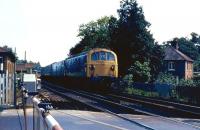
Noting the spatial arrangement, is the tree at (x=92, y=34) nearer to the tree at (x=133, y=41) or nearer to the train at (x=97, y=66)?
the tree at (x=133, y=41)

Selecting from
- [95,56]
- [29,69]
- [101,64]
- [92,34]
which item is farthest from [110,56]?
[92,34]

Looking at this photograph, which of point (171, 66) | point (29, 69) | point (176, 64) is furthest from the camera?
point (171, 66)

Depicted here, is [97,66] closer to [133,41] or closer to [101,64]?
[101,64]

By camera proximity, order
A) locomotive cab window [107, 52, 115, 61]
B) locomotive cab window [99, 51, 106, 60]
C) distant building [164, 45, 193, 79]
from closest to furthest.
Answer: locomotive cab window [99, 51, 106, 60], locomotive cab window [107, 52, 115, 61], distant building [164, 45, 193, 79]

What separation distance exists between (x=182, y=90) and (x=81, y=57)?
1076 cm

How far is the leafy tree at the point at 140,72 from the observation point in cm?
5522

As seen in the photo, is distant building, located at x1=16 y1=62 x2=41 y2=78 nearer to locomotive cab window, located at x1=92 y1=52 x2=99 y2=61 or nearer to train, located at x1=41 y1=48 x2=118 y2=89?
train, located at x1=41 y1=48 x2=118 y2=89

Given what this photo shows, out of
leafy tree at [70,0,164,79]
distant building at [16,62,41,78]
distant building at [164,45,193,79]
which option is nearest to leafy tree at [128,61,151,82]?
leafy tree at [70,0,164,79]

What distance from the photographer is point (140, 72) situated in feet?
182

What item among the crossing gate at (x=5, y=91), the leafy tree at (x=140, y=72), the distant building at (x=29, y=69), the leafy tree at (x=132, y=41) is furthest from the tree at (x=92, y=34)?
the crossing gate at (x=5, y=91)

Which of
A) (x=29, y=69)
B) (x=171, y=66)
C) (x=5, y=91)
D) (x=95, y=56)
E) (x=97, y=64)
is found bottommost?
(x=5, y=91)

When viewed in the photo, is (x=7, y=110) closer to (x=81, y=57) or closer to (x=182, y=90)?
(x=182, y=90)

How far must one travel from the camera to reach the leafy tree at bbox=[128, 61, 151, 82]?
181ft

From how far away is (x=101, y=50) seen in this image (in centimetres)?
3772
